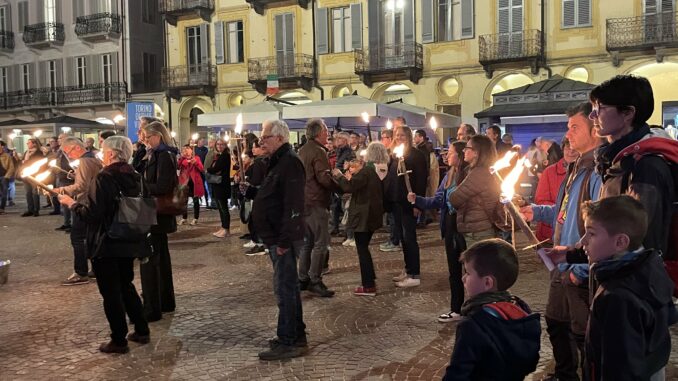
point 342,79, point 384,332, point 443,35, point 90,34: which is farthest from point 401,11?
point 384,332

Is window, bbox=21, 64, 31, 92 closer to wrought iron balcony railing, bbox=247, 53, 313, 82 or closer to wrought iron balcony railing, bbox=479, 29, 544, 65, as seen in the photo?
wrought iron balcony railing, bbox=247, 53, 313, 82

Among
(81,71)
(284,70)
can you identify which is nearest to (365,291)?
(284,70)

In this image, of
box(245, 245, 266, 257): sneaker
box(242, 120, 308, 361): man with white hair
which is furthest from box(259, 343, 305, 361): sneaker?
box(245, 245, 266, 257): sneaker

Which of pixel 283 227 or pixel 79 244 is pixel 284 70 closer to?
pixel 79 244

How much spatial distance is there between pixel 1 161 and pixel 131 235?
14.2m

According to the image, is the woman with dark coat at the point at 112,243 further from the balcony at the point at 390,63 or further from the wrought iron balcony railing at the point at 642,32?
the balcony at the point at 390,63

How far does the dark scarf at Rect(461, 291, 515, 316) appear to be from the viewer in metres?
2.42

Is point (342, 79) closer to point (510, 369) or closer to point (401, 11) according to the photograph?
point (401, 11)

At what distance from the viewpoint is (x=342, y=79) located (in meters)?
25.4

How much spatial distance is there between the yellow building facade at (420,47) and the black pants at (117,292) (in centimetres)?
1878

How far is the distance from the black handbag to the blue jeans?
103 cm

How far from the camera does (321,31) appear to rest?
25484 millimetres

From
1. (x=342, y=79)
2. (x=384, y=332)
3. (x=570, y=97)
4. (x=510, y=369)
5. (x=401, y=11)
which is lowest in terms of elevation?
(x=384, y=332)

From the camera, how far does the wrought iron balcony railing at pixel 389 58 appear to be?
23.5 m
